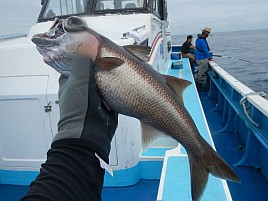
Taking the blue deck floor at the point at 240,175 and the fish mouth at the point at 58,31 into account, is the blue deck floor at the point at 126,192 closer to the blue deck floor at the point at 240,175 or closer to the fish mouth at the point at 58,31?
the blue deck floor at the point at 240,175

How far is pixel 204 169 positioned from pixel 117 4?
13.3 feet

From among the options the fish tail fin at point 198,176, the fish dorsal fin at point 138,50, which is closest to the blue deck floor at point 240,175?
the fish tail fin at point 198,176

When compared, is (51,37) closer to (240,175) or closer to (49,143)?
(49,143)

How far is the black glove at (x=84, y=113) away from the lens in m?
1.24

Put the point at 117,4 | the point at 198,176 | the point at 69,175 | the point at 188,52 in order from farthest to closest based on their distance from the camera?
the point at 188,52, the point at 117,4, the point at 198,176, the point at 69,175

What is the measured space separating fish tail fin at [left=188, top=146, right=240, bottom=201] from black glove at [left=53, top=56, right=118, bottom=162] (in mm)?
568

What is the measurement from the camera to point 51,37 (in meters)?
1.57

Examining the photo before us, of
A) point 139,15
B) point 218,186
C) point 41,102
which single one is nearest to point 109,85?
point 218,186

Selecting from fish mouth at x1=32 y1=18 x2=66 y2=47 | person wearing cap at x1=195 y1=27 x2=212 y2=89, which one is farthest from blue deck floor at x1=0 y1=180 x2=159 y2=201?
person wearing cap at x1=195 y1=27 x2=212 y2=89

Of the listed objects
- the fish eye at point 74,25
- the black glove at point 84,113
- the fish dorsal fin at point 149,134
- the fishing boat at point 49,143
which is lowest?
the fishing boat at point 49,143

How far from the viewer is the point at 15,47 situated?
120 inches

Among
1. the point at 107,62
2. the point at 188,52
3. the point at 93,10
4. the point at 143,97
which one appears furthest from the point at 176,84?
the point at 188,52

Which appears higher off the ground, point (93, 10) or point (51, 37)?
point (93, 10)

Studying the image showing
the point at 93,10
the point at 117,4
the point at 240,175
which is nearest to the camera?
the point at 240,175
